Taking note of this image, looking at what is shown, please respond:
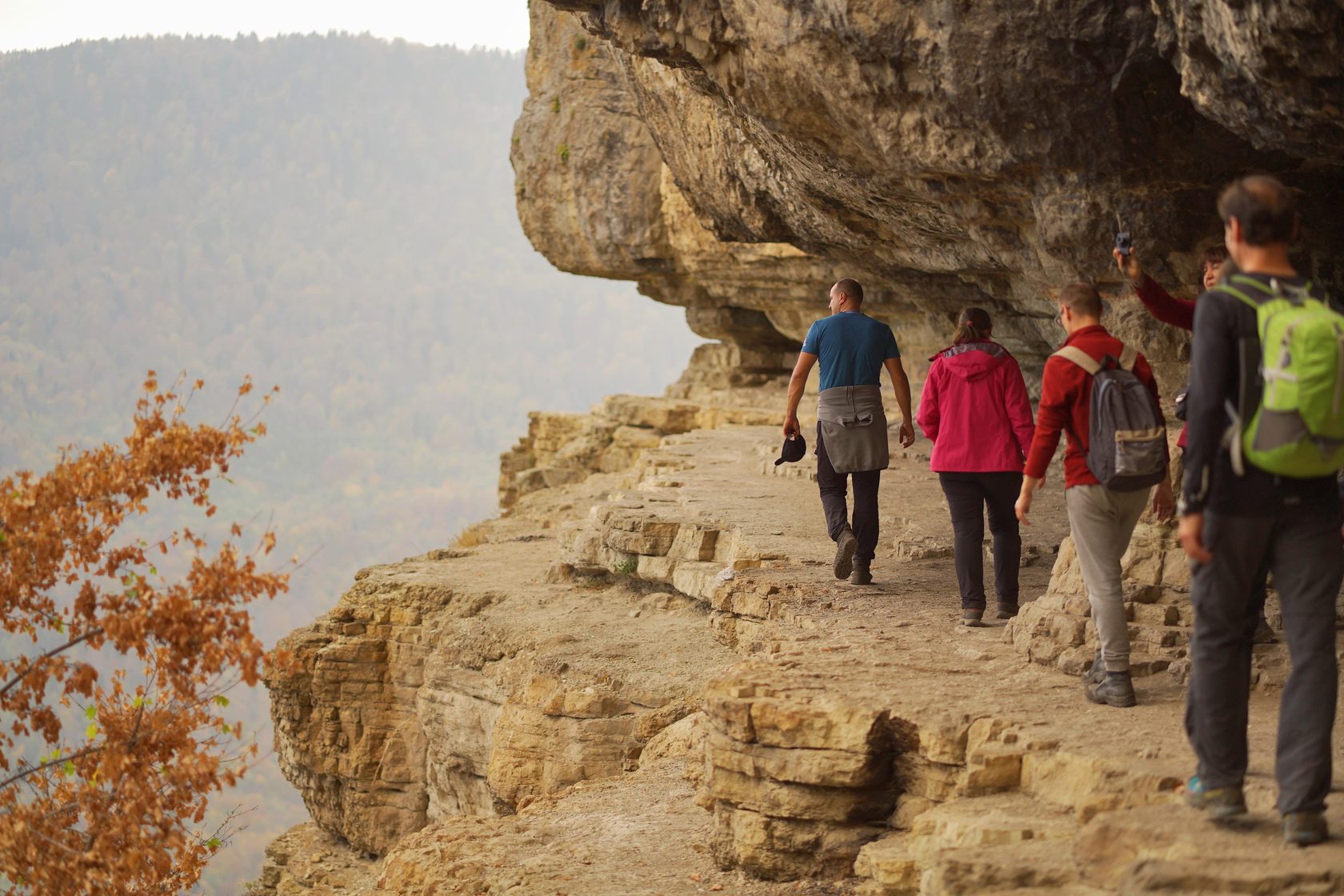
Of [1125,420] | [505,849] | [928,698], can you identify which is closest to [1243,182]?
A: [1125,420]

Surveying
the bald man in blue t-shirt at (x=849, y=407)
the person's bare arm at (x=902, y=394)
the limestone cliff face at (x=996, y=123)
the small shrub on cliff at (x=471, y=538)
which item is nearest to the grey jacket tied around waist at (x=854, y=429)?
the bald man in blue t-shirt at (x=849, y=407)

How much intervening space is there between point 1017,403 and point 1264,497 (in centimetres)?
275

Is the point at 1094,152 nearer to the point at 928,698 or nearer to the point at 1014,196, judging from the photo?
the point at 1014,196

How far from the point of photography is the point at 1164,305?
5.39m

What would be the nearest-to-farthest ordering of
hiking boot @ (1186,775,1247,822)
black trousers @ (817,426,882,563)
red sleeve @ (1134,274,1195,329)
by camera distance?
hiking boot @ (1186,775,1247,822) < red sleeve @ (1134,274,1195,329) < black trousers @ (817,426,882,563)

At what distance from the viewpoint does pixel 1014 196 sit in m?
8.10

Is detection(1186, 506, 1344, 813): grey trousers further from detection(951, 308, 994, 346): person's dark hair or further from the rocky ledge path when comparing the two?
detection(951, 308, 994, 346): person's dark hair

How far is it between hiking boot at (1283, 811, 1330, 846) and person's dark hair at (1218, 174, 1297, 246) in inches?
62.8

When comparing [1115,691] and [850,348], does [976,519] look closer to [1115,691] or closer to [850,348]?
[850,348]

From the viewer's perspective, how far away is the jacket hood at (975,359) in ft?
21.1

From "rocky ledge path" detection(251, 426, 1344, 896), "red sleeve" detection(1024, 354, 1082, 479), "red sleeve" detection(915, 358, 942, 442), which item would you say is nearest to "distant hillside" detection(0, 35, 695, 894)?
"rocky ledge path" detection(251, 426, 1344, 896)

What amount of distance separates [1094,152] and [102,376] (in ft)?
341

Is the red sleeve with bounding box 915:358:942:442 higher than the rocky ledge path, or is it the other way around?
the red sleeve with bounding box 915:358:942:442

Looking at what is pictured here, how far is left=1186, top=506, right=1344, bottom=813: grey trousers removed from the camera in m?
3.62
